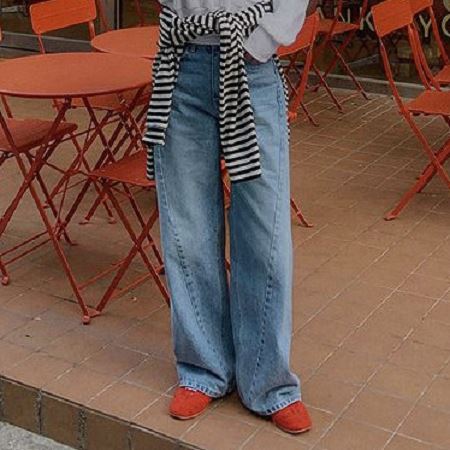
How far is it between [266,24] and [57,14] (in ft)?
7.98

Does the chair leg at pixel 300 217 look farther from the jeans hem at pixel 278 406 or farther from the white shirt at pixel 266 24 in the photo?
the white shirt at pixel 266 24

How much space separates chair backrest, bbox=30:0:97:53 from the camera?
493 cm

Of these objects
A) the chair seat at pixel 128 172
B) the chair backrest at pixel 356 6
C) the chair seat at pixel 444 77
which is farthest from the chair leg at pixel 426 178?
the chair backrest at pixel 356 6

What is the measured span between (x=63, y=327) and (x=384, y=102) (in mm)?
4457

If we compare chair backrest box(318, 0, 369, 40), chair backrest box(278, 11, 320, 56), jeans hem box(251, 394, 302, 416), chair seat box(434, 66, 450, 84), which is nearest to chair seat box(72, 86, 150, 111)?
chair backrest box(278, 11, 320, 56)

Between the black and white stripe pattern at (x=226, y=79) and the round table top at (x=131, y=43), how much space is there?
171cm

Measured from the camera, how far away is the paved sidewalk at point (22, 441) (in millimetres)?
3453

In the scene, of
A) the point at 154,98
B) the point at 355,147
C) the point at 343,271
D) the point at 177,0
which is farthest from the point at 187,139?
the point at 355,147

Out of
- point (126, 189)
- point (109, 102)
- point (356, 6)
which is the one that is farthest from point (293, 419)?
point (356, 6)

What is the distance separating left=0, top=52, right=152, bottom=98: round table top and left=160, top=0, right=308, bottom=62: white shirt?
977mm

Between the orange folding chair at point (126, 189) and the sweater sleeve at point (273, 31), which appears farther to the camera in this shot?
the orange folding chair at point (126, 189)

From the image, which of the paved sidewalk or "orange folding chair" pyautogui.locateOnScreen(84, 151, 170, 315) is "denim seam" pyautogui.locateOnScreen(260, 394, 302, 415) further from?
"orange folding chair" pyautogui.locateOnScreen(84, 151, 170, 315)

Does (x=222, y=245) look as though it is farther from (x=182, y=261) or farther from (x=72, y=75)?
(x=72, y=75)

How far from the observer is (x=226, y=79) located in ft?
9.46
